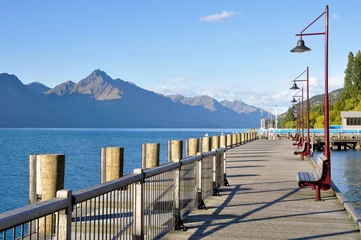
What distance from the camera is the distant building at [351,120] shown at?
9906 centimetres

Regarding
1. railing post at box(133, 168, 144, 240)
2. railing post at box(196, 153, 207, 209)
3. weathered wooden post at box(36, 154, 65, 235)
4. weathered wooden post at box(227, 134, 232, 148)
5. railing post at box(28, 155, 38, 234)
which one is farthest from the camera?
weathered wooden post at box(227, 134, 232, 148)

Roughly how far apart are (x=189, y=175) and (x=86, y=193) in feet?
17.8

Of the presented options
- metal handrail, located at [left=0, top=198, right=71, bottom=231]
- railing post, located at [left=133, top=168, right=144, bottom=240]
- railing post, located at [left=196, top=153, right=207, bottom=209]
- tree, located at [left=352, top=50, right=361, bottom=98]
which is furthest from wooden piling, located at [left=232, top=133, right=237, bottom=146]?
tree, located at [left=352, top=50, right=361, bottom=98]

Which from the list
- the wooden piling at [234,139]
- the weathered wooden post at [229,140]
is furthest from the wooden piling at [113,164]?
the wooden piling at [234,139]

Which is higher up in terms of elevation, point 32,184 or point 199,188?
point 32,184

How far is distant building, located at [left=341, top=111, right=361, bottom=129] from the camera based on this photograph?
3900 inches

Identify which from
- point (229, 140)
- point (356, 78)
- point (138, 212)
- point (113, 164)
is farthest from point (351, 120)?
point (138, 212)

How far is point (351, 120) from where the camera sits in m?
100

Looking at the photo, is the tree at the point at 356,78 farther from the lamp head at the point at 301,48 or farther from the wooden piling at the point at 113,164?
the wooden piling at the point at 113,164

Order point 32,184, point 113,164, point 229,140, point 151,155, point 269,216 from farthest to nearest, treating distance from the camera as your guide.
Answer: point 229,140 → point 151,155 → point 113,164 → point 269,216 → point 32,184

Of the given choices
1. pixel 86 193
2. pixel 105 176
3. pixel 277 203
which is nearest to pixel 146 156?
pixel 105 176


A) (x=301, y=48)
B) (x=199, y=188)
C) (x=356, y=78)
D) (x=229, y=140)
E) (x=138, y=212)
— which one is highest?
(x=356, y=78)

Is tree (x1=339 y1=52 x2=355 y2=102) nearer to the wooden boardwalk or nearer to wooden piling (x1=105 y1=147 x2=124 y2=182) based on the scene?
the wooden boardwalk

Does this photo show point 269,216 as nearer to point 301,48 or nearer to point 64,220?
point 64,220
